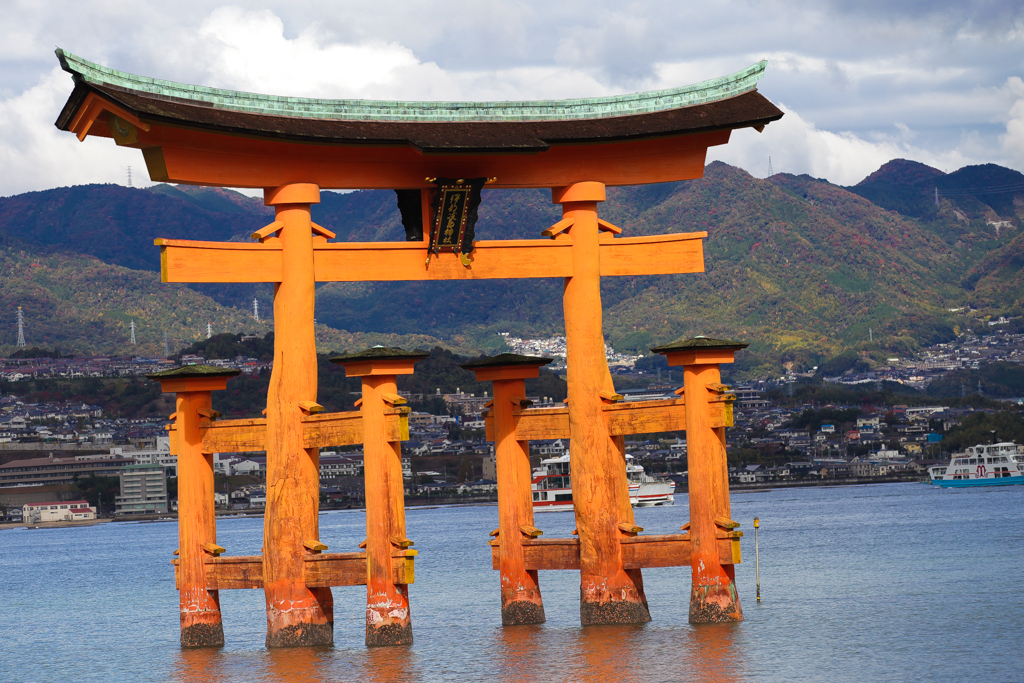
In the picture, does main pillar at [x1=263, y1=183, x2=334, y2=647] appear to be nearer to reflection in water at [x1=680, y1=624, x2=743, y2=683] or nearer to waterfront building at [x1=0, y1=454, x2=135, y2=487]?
reflection in water at [x1=680, y1=624, x2=743, y2=683]

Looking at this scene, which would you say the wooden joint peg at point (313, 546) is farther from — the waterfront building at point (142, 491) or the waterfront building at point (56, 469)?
the waterfront building at point (56, 469)

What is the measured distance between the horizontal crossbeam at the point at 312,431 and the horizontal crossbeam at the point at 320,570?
5.47 ft

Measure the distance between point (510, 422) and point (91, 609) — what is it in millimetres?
23858

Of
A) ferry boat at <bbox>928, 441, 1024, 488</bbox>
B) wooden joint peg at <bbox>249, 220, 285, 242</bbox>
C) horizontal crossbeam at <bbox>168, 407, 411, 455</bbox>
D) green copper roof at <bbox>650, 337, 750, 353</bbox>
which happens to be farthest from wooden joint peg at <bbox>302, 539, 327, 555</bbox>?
ferry boat at <bbox>928, 441, 1024, 488</bbox>

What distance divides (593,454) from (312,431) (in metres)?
4.44

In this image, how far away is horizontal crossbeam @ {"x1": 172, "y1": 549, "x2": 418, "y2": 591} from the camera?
19.7 meters

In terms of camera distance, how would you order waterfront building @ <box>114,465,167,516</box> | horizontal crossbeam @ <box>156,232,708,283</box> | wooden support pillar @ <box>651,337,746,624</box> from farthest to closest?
waterfront building @ <box>114,465,167,516</box> → wooden support pillar @ <box>651,337,746,624</box> → horizontal crossbeam @ <box>156,232,708,283</box>

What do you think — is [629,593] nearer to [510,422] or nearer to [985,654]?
[510,422]

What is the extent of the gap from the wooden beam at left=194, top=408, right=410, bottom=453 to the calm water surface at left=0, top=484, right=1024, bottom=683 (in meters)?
3.12

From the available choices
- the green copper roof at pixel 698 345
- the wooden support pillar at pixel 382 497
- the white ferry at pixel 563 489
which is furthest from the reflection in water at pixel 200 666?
the white ferry at pixel 563 489

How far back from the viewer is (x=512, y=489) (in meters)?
22.0

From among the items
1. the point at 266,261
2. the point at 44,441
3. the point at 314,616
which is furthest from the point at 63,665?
the point at 44,441

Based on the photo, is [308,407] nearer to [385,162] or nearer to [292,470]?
[292,470]

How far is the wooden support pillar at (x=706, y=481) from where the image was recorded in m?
20.6
